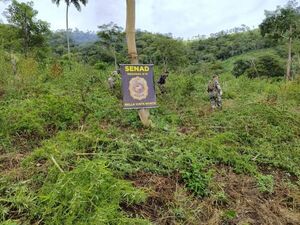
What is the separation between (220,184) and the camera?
13.6ft

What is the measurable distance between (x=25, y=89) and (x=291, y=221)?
717 cm

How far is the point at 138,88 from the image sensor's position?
5965 millimetres

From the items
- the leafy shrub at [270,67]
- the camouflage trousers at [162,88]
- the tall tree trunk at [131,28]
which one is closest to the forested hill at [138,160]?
the camouflage trousers at [162,88]

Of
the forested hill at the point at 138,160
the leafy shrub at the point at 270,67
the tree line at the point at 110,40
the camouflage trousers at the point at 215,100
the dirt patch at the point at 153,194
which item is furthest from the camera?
the leafy shrub at the point at 270,67

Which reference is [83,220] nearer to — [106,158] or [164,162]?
[106,158]

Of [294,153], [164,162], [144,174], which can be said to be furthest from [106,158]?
[294,153]

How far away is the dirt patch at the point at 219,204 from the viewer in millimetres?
3375

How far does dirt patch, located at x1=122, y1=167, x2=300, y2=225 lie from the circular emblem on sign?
225cm

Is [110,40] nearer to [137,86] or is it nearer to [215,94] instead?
[215,94]

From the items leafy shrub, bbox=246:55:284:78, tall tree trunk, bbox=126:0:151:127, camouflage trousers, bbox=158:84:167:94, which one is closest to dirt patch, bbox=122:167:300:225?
Result: tall tree trunk, bbox=126:0:151:127

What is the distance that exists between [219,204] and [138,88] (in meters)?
2.92

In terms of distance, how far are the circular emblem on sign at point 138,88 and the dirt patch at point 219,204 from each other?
2.25 m

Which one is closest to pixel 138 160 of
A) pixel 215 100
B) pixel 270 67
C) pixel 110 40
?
pixel 215 100

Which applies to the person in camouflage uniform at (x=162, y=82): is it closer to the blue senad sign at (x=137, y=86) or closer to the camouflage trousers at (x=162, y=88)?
the camouflage trousers at (x=162, y=88)
